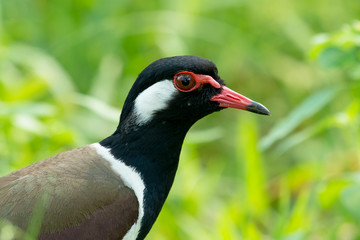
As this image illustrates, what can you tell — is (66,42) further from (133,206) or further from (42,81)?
(133,206)

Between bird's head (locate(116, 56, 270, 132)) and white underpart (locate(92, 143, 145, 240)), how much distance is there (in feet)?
0.59

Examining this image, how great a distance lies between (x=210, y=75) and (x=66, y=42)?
2.45m

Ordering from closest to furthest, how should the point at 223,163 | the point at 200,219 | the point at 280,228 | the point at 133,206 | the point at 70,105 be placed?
the point at 133,206, the point at 280,228, the point at 200,219, the point at 70,105, the point at 223,163

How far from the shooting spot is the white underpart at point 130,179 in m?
3.19

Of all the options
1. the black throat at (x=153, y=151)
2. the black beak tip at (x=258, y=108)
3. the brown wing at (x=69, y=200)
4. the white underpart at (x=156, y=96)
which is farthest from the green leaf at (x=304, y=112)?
the brown wing at (x=69, y=200)

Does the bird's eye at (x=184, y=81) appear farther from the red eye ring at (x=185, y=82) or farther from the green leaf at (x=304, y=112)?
the green leaf at (x=304, y=112)

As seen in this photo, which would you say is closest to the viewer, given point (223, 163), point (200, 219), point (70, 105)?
point (200, 219)

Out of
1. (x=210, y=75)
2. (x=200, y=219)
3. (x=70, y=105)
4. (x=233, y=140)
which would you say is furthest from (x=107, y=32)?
(x=210, y=75)

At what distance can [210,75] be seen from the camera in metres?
3.27

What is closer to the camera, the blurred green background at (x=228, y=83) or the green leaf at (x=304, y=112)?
the green leaf at (x=304, y=112)

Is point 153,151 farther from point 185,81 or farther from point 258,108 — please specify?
point 258,108

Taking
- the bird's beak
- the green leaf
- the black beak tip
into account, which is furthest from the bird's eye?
the green leaf

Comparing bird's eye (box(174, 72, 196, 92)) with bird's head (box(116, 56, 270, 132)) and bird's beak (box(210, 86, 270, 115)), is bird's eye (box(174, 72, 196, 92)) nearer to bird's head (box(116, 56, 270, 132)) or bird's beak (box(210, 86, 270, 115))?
bird's head (box(116, 56, 270, 132))

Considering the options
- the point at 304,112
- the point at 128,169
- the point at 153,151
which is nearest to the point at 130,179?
the point at 128,169
